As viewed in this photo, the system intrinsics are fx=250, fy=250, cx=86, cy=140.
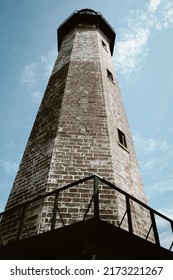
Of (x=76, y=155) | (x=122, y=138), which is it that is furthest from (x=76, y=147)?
(x=122, y=138)

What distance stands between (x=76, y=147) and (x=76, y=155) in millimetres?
305

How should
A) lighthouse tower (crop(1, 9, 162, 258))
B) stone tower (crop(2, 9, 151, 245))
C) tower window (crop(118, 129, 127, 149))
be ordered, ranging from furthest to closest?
tower window (crop(118, 129, 127, 149)), stone tower (crop(2, 9, 151, 245)), lighthouse tower (crop(1, 9, 162, 258))

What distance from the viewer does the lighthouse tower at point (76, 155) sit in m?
5.58

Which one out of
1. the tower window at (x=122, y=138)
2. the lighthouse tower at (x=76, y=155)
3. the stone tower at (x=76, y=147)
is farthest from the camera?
the tower window at (x=122, y=138)

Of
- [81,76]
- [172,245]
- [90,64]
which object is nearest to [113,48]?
[90,64]

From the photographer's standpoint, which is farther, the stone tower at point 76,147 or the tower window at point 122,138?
the tower window at point 122,138

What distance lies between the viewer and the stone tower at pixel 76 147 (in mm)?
5727

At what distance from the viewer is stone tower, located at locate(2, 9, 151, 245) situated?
18.8 ft

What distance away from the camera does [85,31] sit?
547 inches

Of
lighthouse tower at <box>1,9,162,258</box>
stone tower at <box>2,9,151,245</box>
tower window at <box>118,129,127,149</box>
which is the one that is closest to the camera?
lighthouse tower at <box>1,9,162,258</box>

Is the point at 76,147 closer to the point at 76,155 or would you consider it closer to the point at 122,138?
the point at 76,155

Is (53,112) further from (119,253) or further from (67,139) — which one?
(119,253)

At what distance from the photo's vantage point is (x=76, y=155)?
6.85 meters

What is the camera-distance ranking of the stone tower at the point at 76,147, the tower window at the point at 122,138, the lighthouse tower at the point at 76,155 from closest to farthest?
the lighthouse tower at the point at 76,155 → the stone tower at the point at 76,147 → the tower window at the point at 122,138
